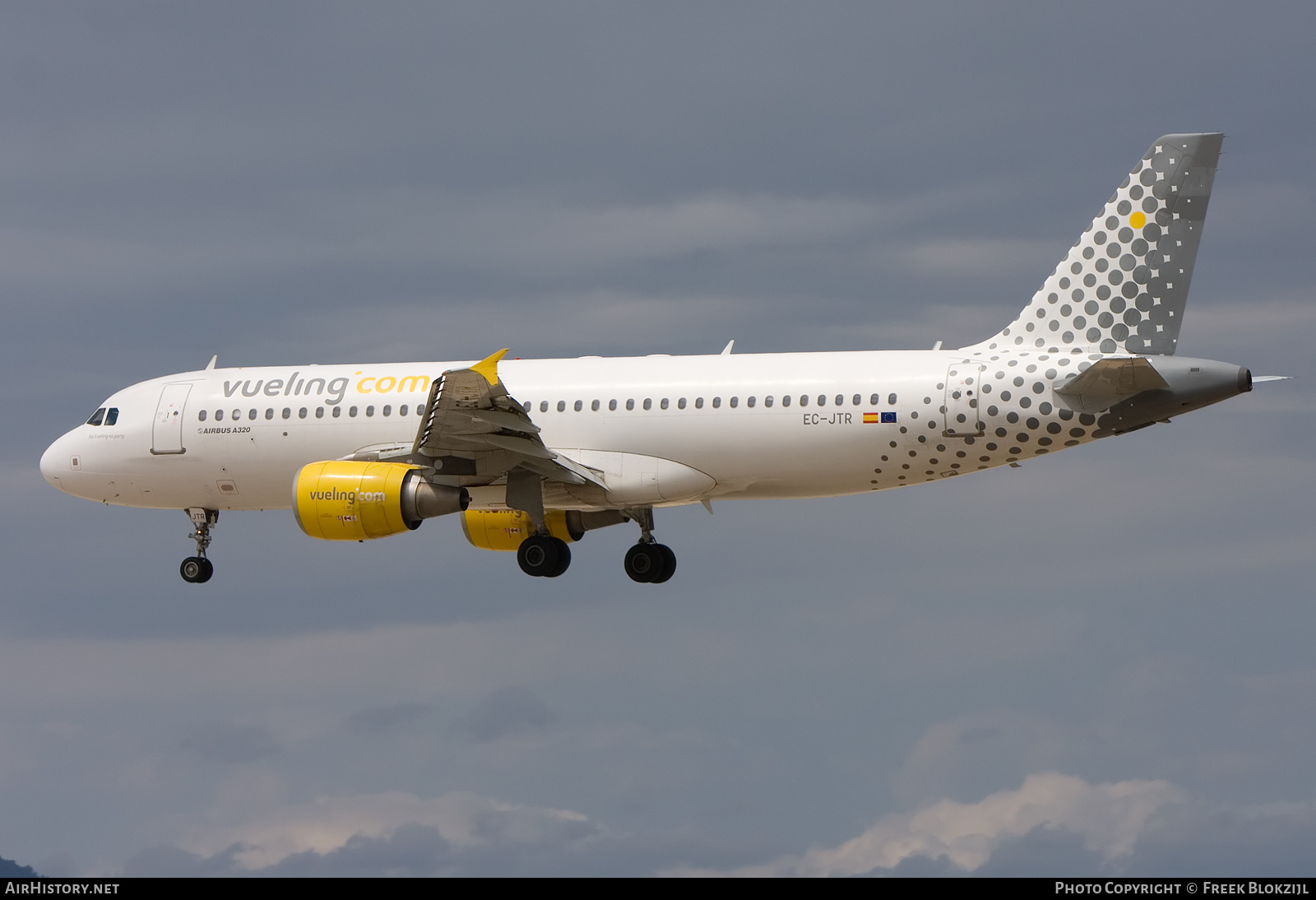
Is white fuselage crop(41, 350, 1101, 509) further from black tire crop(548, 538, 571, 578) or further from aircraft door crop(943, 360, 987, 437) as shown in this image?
black tire crop(548, 538, 571, 578)

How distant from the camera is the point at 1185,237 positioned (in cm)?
2989

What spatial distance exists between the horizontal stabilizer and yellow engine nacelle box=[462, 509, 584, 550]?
37.1ft

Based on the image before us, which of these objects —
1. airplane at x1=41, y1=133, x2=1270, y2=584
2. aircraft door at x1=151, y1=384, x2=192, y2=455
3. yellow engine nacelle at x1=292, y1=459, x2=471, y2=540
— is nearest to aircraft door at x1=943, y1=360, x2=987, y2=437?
airplane at x1=41, y1=133, x2=1270, y2=584

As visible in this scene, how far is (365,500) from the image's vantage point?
100.0ft

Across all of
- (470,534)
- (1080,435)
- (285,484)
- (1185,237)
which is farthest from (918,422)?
(285,484)

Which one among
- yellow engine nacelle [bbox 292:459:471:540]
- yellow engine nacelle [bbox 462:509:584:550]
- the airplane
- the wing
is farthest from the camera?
yellow engine nacelle [bbox 462:509:584:550]

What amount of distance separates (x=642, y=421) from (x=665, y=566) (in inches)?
187

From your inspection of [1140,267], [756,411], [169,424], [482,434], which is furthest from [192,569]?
[1140,267]

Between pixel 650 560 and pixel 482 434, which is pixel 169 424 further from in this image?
pixel 650 560

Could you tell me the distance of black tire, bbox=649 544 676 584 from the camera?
35469 millimetres

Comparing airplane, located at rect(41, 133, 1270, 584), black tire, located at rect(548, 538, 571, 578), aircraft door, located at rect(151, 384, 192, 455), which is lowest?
black tire, located at rect(548, 538, 571, 578)

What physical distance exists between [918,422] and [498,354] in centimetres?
757

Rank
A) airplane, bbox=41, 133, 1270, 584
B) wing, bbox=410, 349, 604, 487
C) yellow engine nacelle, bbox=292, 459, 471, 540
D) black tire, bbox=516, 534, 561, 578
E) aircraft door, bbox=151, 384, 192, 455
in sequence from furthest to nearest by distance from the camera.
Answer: aircraft door, bbox=151, 384, 192, 455 < black tire, bbox=516, 534, 561, 578 < yellow engine nacelle, bbox=292, 459, 471, 540 < wing, bbox=410, 349, 604, 487 < airplane, bbox=41, 133, 1270, 584

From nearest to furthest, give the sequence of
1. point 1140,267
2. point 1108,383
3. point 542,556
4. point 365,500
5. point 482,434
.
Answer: point 1108,383, point 1140,267, point 365,500, point 482,434, point 542,556
